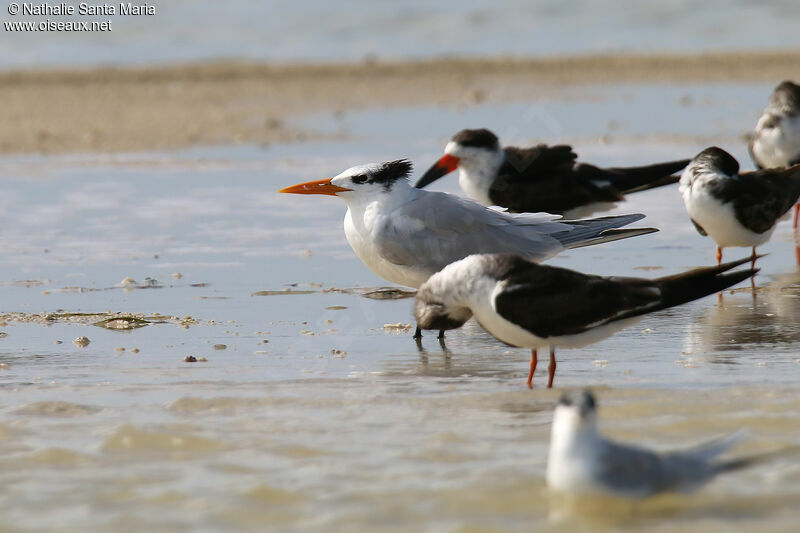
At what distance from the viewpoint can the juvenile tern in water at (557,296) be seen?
4605 mm

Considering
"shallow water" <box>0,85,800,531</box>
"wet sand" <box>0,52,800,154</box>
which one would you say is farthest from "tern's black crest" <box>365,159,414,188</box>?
"wet sand" <box>0,52,800,154</box>

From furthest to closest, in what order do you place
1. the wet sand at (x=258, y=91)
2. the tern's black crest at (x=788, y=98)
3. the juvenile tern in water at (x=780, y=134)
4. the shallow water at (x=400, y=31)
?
1. the shallow water at (x=400, y=31)
2. the wet sand at (x=258, y=91)
3. the tern's black crest at (x=788, y=98)
4. the juvenile tern in water at (x=780, y=134)

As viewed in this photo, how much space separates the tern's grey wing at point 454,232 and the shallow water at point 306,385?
41cm

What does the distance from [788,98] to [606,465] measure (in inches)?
259

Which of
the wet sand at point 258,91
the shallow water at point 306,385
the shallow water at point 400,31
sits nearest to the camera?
the shallow water at point 306,385

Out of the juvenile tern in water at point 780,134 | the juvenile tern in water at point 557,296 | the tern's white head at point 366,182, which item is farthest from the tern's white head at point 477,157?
the juvenile tern in water at point 557,296

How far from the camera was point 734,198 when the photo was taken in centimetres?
686

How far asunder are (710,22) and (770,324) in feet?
54.2

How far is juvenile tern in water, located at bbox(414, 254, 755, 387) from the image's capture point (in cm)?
461

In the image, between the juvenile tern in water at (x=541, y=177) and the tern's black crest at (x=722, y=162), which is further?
the juvenile tern in water at (x=541, y=177)

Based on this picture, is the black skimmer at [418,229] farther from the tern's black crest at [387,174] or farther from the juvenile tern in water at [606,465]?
the juvenile tern in water at [606,465]

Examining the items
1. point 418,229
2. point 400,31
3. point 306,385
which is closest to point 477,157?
point 418,229

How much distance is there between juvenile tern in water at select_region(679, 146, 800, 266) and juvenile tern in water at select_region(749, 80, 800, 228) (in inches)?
73.6

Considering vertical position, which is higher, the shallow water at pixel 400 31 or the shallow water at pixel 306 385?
the shallow water at pixel 400 31
